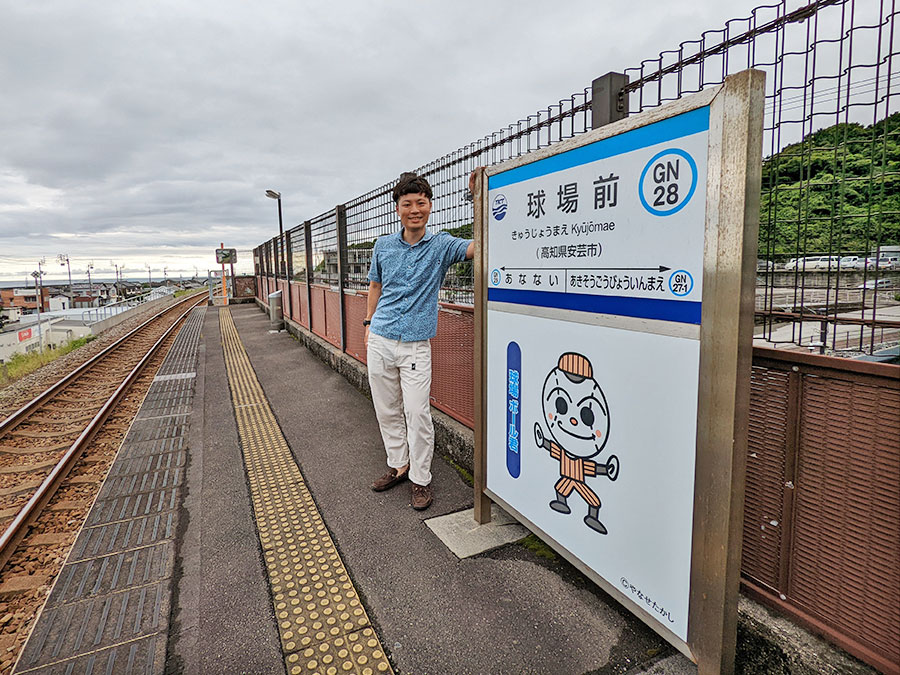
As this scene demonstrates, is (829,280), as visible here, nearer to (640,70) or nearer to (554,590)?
(640,70)

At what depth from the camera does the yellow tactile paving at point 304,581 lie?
2.08 m

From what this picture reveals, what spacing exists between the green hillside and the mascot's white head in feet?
2.90

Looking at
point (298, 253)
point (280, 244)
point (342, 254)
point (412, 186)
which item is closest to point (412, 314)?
point (412, 186)

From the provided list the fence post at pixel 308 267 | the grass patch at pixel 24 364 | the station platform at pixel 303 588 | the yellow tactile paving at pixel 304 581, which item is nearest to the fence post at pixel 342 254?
the fence post at pixel 308 267

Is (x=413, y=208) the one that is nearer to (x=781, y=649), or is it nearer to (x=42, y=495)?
(x=781, y=649)

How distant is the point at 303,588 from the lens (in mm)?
2516

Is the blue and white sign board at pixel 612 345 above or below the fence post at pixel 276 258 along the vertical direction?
below

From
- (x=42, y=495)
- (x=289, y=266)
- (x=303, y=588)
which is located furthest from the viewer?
(x=289, y=266)

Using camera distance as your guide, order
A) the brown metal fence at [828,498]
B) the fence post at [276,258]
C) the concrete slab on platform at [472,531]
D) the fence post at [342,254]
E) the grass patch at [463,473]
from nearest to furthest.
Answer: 1. the brown metal fence at [828,498]
2. the concrete slab on platform at [472,531]
3. the grass patch at [463,473]
4. the fence post at [342,254]
5. the fence post at [276,258]

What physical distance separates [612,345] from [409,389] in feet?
5.35

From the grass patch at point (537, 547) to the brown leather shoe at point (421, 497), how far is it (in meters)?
0.72

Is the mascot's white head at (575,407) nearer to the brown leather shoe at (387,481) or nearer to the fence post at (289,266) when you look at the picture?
the brown leather shoe at (387,481)

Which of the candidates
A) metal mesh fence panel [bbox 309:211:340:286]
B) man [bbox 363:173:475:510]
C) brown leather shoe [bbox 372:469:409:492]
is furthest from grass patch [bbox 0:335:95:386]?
man [bbox 363:173:475:510]

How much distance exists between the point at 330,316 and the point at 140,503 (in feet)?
17.0
